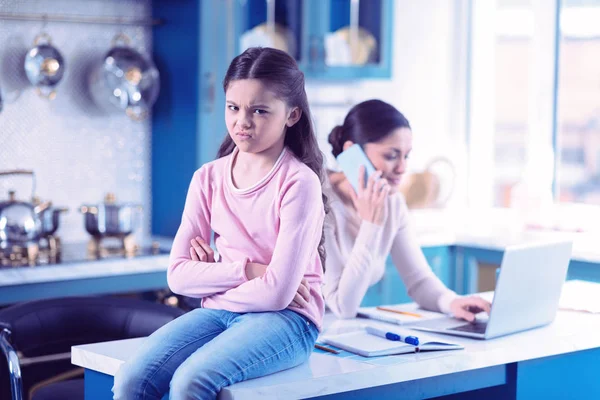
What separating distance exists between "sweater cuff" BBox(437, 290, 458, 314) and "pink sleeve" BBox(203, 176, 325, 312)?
756mm

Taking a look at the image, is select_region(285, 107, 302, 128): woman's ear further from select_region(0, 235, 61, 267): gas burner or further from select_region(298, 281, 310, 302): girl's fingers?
select_region(0, 235, 61, 267): gas burner

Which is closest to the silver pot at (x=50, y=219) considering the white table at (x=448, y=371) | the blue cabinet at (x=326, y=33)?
the blue cabinet at (x=326, y=33)

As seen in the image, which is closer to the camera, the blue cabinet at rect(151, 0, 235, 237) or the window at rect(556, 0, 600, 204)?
the blue cabinet at rect(151, 0, 235, 237)

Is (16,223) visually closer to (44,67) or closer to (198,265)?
(44,67)

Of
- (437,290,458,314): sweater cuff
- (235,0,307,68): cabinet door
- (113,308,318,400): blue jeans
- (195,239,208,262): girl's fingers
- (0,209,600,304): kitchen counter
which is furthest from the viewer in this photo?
(235,0,307,68): cabinet door

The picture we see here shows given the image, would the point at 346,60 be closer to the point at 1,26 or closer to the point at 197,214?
the point at 1,26

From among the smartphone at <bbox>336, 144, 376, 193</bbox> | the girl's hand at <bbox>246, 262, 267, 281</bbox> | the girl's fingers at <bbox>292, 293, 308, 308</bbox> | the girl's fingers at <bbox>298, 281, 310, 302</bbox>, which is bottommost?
the girl's fingers at <bbox>292, 293, 308, 308</bbox>

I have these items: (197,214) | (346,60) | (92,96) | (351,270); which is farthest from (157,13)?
(197,214)

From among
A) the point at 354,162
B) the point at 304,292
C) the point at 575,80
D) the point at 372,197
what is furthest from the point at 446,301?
the point at 575,80

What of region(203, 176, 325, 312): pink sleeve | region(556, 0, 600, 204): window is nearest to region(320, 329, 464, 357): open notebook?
region(203, 176, 325, 312): pink sleeve

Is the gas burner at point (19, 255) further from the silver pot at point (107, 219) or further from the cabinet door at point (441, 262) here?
the cabinet door at point (441, 262)

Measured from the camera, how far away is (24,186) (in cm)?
368

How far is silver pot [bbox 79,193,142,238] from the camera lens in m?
3.51

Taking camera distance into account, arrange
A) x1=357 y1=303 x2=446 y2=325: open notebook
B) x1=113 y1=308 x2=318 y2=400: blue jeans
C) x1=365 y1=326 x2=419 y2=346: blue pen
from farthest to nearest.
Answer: x1=357 y1=303 x2=446 y2=325: open notebook
x1=365 y1=326 x2=419 y2=346: blue pen
x1=113 y1=308 x2=318 y2=400: blue jeans
